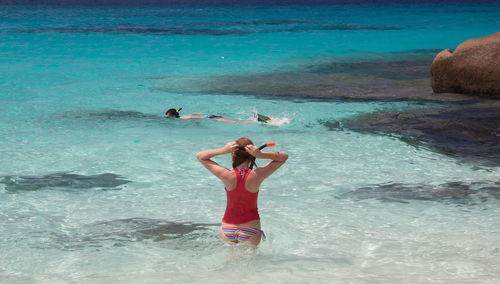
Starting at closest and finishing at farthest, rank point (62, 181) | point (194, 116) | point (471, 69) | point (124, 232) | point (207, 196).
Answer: point (124, 232) < point (207, 196) < point (62, 181) < point (194, 116) < point (471, 69)

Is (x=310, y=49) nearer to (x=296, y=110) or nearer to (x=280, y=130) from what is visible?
(x=296, y=110)

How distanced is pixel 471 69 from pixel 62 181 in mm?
9328

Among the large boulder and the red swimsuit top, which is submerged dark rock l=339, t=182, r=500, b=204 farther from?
the large boulder

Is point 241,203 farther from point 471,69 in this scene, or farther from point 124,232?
point 471,69

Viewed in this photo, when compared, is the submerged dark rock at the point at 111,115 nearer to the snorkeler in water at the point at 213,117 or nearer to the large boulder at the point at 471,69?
the snorkeler in water at the point at 213,117

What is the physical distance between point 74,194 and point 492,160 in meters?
5.94

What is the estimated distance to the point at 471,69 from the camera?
1251 cm

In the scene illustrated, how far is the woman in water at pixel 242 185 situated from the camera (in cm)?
457

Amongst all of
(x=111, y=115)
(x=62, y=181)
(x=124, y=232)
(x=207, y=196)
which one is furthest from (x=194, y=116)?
(x=124, y=232)

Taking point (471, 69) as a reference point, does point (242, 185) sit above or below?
below

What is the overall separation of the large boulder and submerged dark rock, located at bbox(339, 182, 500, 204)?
5815 millimetres

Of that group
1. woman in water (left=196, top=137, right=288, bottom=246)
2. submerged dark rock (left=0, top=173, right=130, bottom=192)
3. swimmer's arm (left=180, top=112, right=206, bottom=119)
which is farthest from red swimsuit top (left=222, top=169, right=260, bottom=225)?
swimmer's arm (left=180, top=112, right=206, bottom=119)

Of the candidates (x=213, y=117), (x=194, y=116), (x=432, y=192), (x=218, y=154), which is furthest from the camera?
(x=194, y=116)

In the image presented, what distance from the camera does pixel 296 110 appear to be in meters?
12.2
